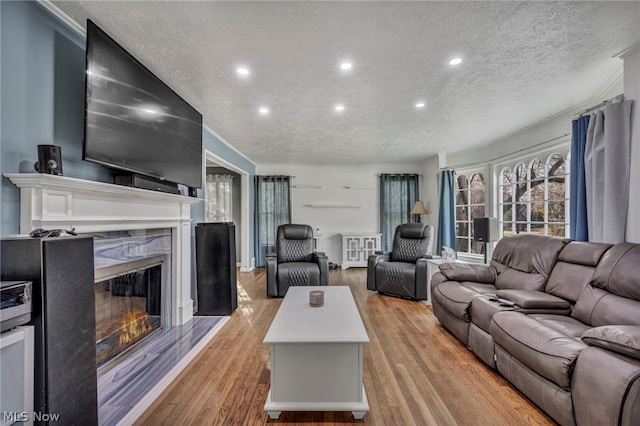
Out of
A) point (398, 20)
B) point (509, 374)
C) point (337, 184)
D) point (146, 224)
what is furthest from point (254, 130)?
point (509, 374)

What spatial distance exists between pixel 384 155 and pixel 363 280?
248 cm

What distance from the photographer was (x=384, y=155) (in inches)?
211

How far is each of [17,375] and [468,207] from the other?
569cm

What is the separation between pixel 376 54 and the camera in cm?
199

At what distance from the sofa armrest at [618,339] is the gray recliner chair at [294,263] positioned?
9.49 feet

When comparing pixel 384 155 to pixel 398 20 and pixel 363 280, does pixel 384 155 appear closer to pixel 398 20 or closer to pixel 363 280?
pixel 363 280

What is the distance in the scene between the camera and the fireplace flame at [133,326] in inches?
90.5

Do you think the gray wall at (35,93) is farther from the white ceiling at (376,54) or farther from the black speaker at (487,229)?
the black speaker at (487,229)

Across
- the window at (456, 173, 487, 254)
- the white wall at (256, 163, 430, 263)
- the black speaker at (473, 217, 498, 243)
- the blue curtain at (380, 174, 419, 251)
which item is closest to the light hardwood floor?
the black speaker at (473, 217, 498, 243)

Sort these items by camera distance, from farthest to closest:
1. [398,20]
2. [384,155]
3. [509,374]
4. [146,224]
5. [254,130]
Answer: [384,155], [254,130], [146,224], [509,374], [398,20]

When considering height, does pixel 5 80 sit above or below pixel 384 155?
below

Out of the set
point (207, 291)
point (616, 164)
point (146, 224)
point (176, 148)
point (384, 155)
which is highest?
point (384, 155)

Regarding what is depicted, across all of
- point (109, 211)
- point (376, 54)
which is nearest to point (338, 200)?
point (376, 54)

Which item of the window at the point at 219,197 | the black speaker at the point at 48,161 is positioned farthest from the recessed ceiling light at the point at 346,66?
the window at the point at 219,197
